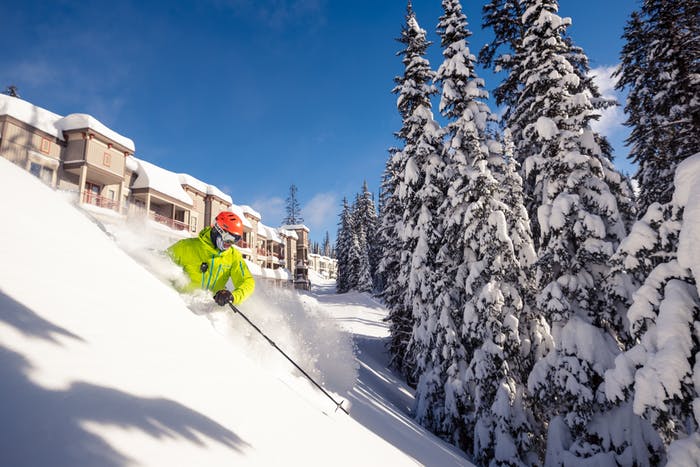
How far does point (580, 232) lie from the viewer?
9.66 m

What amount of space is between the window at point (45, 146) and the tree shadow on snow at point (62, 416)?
79.5 ft

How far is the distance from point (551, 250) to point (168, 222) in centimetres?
2581

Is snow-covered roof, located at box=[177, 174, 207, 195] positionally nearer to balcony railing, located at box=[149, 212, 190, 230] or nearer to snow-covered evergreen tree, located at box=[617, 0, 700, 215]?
balcony railing, located at box=[149, 212, 190, 230]

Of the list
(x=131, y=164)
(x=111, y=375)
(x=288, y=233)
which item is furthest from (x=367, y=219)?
(x=111, y=375)

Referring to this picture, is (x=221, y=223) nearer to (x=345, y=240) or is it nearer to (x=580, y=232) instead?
(x=580, y=232)

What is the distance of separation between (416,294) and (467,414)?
482 centimetres

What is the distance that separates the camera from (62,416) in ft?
5.68

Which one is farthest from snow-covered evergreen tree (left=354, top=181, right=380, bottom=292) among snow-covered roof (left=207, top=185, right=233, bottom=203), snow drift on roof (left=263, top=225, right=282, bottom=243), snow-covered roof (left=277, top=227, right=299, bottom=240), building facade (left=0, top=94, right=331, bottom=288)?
building facade (left=0, top=94, right=331, bottom=288)

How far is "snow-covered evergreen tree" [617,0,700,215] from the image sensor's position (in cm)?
1239

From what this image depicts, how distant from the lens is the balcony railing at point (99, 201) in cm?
2064

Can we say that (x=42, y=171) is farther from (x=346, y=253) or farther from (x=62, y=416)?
(x=346, y=253)

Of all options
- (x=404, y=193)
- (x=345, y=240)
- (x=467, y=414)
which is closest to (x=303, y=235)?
(x=345, y=240)

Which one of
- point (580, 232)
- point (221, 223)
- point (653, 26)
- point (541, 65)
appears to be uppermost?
point (653, 26)

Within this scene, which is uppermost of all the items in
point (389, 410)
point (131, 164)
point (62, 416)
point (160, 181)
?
point (131, 164)
